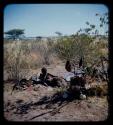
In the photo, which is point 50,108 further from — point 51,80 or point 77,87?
point 51,80

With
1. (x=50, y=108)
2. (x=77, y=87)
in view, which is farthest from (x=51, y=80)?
(x=50, y=108)

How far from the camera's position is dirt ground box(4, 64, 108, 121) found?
4.59 meters

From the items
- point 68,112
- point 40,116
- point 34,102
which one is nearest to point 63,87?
point 34,102

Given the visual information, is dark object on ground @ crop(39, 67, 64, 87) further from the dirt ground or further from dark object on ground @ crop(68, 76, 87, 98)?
dark object on ground @ crop(68, 76, 87, 98)

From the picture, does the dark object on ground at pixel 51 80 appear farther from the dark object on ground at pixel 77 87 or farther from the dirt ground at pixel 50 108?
the dark object on ground at pixel 77 87

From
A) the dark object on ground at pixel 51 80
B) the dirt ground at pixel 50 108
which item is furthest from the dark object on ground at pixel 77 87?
the dark object on ground at pixel 51 80

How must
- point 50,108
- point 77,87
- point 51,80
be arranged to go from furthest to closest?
point 51,80 < point 77,87 < point 50,108

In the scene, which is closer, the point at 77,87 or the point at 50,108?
the point at 50,108

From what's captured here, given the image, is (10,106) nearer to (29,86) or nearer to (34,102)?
(34,102)

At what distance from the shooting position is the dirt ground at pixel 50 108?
459 cm

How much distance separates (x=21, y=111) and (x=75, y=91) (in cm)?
122

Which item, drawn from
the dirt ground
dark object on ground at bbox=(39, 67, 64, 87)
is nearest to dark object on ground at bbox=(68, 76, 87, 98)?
the dirt ground

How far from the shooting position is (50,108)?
17.1 feet

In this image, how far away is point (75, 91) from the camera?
5.66m
